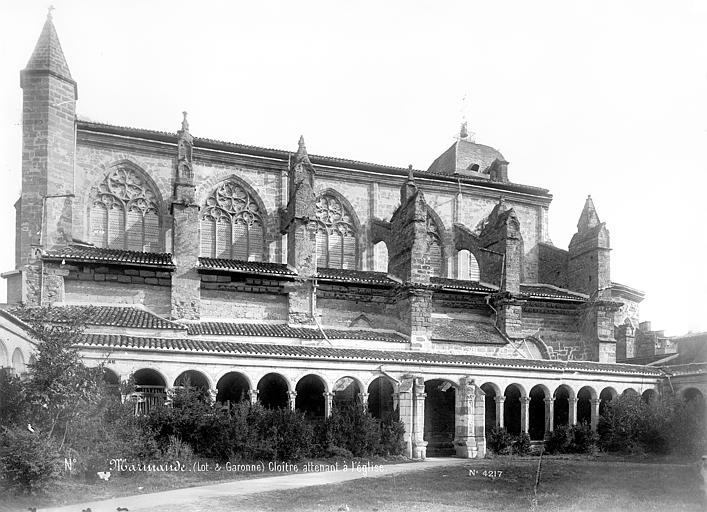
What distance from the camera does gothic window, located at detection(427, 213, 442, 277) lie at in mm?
32406

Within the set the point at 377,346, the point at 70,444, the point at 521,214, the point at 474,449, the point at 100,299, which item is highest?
the point at 521,214

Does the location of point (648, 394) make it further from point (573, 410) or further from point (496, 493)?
point (496, 493)

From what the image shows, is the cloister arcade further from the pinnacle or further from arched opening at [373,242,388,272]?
the pinnacle

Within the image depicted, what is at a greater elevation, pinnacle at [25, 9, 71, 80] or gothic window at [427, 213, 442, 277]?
pinnacle at [25, 9, 71, 80]

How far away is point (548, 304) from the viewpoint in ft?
101

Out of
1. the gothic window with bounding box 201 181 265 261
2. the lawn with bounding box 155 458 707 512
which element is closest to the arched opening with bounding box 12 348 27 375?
the lawn with bounding box 155 458 707 512

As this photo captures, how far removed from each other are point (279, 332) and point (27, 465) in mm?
11774

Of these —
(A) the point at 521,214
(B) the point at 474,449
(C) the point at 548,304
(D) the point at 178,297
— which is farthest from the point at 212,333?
(A) the point at 521,214

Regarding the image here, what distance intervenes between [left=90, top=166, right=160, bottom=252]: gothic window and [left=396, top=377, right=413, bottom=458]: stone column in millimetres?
11494


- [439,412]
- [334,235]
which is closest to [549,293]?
[439,412]

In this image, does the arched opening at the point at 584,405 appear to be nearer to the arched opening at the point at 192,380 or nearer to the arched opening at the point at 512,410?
the arched opening at the point at 512,410

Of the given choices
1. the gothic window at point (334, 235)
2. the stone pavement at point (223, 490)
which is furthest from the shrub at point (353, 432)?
the gothic window at point (334, 235)

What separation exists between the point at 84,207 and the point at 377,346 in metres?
11.8

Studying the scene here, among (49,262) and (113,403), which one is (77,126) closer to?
(49,262)
